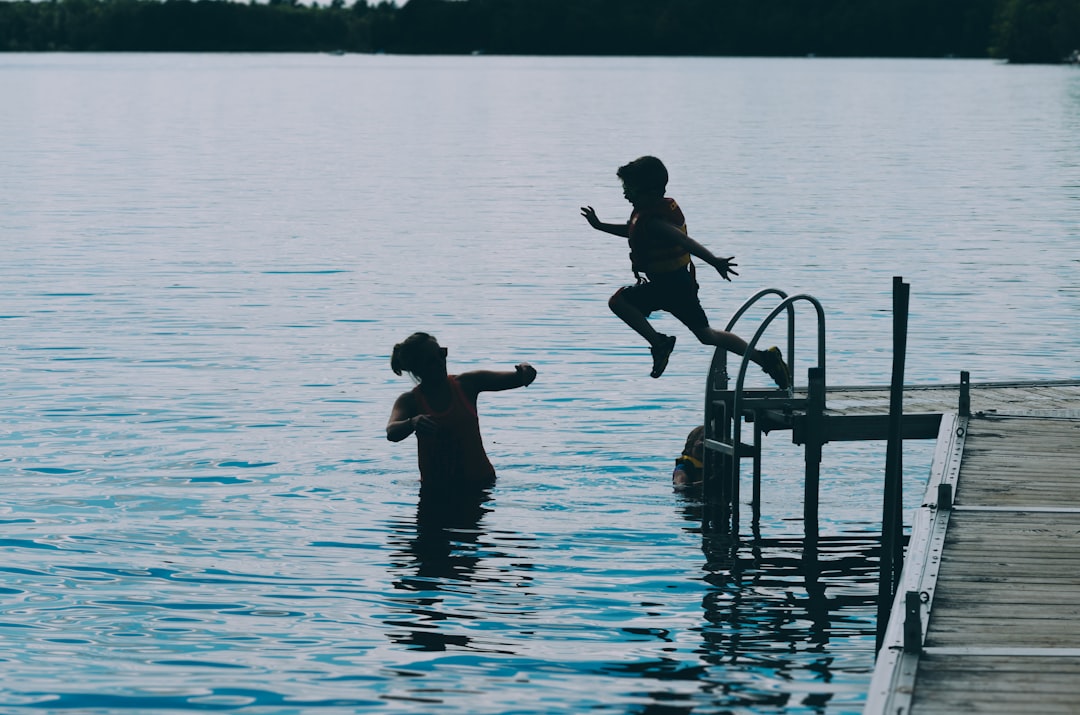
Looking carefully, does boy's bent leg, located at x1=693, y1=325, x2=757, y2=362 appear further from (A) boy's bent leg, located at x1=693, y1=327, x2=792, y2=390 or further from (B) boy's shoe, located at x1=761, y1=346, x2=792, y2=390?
(B) boy's shoe, located at x1=761, y1=346, x2=792, y2=390

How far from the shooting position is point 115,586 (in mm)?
12219

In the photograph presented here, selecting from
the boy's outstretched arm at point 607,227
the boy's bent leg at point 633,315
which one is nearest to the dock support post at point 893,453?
the boy's bent leg at point 633,315

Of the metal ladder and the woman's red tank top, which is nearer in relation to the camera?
the woman's red tank top

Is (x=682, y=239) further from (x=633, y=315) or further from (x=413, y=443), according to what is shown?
(x=413, y=443)

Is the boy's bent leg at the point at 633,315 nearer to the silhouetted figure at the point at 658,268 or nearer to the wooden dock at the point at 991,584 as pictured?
the silhouetted figure at the point at 658,268

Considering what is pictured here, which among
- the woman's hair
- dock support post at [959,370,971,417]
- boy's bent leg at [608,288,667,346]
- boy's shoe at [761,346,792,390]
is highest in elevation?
boy's bent leg at [608,288,667,346]

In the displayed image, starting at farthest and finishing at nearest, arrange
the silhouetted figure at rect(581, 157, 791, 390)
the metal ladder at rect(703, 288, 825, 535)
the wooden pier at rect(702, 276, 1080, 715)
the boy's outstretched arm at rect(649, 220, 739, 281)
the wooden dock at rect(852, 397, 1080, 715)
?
the metal ladder at rect(703, 288, 825, 535) → the silhouetted figure at rect(581, 157, 791, 390) → the boy's outstretched arm at rect(649, 220, 739, 281) → the wooden pier at rect(702, 276, 1080, 715) → the wooden dock at rect(852, 397, 1080, 715)

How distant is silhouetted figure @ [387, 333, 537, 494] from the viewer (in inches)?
496

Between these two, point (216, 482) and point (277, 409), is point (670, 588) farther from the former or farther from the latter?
point (277, 409)

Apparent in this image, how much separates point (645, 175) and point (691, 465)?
3472mm

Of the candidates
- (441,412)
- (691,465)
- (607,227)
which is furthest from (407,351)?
(691,465)

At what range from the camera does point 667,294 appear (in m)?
13.1

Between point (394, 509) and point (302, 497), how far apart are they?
42.4 inches

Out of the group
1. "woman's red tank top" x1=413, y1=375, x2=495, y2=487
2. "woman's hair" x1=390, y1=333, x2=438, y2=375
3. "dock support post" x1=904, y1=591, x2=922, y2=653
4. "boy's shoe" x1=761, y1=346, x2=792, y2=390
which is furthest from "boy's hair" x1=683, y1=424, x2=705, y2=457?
"dock support post" x1=904, y1=591, x2=922, y2=653
